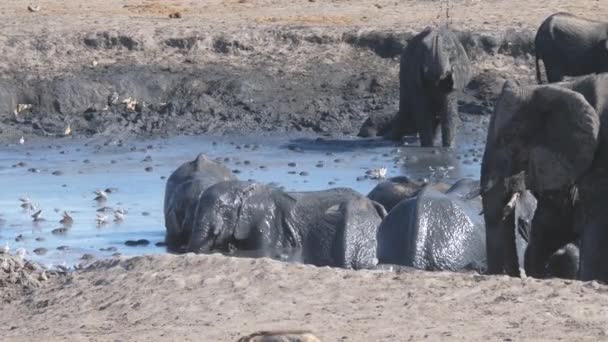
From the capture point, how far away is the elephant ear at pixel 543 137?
9320 millimetres

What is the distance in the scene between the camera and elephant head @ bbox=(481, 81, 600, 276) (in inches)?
366

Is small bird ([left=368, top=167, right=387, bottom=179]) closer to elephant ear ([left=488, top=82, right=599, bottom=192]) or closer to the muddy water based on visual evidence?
the muddy water

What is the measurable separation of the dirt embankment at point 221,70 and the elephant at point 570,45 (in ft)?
1.35

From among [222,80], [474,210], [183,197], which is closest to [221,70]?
[222,80]

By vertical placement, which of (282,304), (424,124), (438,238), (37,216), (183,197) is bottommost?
(424,124)

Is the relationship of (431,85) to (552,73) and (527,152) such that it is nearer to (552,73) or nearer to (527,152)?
(552,73)

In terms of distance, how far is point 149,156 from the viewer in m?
18.3

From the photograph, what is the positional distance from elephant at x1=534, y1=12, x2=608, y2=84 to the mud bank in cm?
42

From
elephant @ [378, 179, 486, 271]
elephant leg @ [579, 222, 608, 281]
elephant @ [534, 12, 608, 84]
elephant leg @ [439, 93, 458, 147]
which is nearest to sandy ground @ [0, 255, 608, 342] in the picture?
elephant leg @ [579, 222, 608, 281]

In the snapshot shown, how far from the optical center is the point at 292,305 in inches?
318

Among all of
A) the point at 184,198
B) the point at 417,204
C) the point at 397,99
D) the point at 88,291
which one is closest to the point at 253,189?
the point at 184,198

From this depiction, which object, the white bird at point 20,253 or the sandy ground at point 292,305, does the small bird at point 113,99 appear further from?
the sandy ground at point 292,305

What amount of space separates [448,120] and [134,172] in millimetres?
3749

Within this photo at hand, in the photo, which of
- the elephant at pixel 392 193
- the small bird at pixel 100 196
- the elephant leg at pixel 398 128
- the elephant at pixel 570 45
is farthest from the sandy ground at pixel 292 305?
the elephant at pixel 570 45
